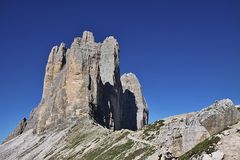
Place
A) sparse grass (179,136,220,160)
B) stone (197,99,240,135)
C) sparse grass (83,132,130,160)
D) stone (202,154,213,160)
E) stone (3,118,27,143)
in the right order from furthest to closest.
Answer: stone (3,118,27,143) → sparse grass (83,132,130,160) → stone (197,99,240,135) → sparse grass (179,136,220,160) → stone (202,154,213,160)

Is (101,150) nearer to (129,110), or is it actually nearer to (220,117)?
(220,117)

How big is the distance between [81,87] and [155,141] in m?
69.8

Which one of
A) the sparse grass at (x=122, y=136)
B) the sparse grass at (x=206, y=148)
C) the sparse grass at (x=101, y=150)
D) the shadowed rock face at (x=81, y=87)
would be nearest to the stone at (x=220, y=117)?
the sparse grass at (x=206, y=148)

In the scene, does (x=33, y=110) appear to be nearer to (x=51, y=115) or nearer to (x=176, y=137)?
(x=51, y=115)

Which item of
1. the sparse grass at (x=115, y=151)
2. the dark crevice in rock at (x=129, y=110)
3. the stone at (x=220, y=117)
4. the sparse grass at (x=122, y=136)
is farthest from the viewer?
the dark crevice in rock at (x=129, y=110)

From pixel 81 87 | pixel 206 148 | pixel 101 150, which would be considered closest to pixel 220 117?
pixel 206 148

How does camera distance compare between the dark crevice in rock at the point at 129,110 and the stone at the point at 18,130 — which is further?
the dark crevice in rock at the point at 129,110

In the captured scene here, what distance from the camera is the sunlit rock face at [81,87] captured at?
113188mm

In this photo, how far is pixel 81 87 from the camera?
376ft

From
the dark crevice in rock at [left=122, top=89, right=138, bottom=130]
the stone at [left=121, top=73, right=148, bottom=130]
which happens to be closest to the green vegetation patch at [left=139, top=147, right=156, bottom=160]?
the stone at [left=121, top=73, right=148, bottom=130]

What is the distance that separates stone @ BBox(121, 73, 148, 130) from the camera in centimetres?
17348

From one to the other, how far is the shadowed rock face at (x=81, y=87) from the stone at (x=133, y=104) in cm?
1791

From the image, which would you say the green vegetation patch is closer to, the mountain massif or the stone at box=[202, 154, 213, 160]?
the mountain massif

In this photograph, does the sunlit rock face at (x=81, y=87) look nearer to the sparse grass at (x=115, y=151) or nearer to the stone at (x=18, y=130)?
the stone at (x=18, y=130)
